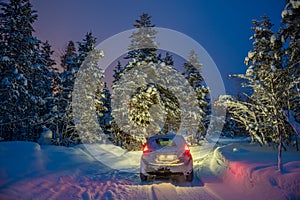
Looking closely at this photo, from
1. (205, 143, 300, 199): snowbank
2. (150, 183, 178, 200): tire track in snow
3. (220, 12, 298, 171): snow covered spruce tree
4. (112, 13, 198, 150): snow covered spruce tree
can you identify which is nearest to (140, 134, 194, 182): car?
(150, 183, 178, 200): tire track in snow

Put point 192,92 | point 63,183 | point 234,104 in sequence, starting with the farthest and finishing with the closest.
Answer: point 192,92
point 234,104
point 63,183

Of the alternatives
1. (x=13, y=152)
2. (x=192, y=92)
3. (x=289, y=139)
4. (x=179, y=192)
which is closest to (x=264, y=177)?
(x=179, y=192)

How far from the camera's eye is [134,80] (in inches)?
775

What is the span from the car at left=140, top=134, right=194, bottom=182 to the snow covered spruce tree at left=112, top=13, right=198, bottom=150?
11.5 meters

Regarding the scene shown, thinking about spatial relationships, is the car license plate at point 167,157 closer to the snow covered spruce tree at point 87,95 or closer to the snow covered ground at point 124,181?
the snow covered ground at point 124,181

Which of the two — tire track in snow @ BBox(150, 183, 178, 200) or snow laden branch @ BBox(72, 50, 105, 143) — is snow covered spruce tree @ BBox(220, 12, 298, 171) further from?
snow laden branch @ BBox(72, 50, 105, 143)

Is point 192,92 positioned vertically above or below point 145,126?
above

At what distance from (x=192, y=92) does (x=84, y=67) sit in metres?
13.2

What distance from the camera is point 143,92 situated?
1925cm

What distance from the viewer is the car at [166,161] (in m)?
7.42

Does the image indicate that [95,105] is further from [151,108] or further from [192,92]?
[192,92]

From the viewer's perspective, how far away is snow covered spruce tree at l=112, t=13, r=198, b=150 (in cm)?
1947

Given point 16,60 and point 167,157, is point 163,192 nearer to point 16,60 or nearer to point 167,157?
point 167,157

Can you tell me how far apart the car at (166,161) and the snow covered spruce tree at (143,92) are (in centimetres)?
1152
